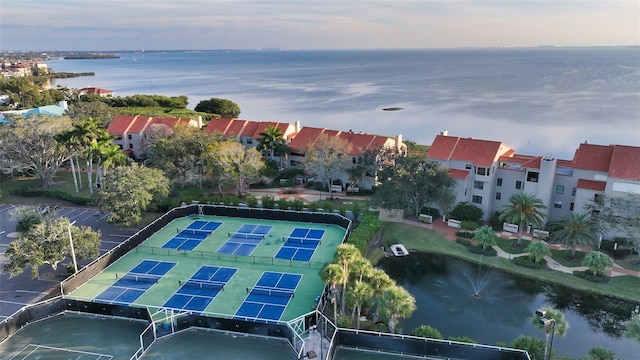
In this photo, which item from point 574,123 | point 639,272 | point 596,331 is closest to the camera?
point 596,331

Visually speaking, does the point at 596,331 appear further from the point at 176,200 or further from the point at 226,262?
the point at 176,200

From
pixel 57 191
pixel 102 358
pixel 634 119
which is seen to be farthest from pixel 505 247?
pixel 634 119

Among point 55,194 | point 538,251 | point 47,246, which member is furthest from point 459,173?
point 55,194

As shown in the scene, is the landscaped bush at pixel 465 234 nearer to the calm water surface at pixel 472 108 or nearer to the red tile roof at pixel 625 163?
the red tile roof at pixel 625 163

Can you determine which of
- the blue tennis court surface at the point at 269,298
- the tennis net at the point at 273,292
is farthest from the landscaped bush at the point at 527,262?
the tennis net at the point at 273,292

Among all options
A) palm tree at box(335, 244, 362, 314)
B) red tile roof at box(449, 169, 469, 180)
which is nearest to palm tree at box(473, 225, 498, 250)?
red tile roof at box(449, 169, 469, 180)

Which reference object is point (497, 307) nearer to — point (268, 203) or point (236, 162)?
point (268, 203)
